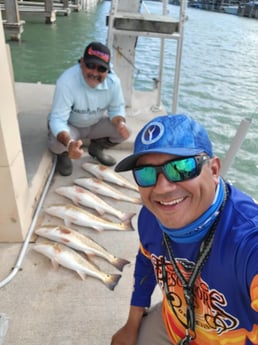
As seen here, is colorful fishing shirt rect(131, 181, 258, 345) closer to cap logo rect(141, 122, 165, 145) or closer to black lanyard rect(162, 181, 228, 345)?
black lanyard rect(162, 181, 228, 345)

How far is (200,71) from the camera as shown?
14.3m

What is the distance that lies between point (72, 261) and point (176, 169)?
195cm

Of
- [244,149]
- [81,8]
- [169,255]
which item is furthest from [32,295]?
[81,8]

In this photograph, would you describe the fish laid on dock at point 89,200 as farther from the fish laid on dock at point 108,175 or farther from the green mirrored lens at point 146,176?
the green mirrored lens at point 146,176

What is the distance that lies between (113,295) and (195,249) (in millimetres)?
1535

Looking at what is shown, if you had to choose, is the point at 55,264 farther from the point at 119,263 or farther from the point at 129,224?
the point at 129,224

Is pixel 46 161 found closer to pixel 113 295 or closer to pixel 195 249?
pixel 113 295

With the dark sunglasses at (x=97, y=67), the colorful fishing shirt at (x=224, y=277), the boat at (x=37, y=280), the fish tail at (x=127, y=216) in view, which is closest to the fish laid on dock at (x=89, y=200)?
the fish tail at (x=127, y=216)

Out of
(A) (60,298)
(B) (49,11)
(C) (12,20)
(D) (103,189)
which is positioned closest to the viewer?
(A) (60,298)

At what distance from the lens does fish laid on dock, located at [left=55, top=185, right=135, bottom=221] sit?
12.2 feet

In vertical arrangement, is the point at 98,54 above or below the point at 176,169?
below

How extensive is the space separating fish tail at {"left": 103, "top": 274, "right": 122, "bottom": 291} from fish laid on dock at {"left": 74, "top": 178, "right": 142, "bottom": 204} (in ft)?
3.98

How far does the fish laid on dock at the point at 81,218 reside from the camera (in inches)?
136

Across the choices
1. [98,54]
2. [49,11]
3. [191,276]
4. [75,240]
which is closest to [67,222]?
[75,240]
